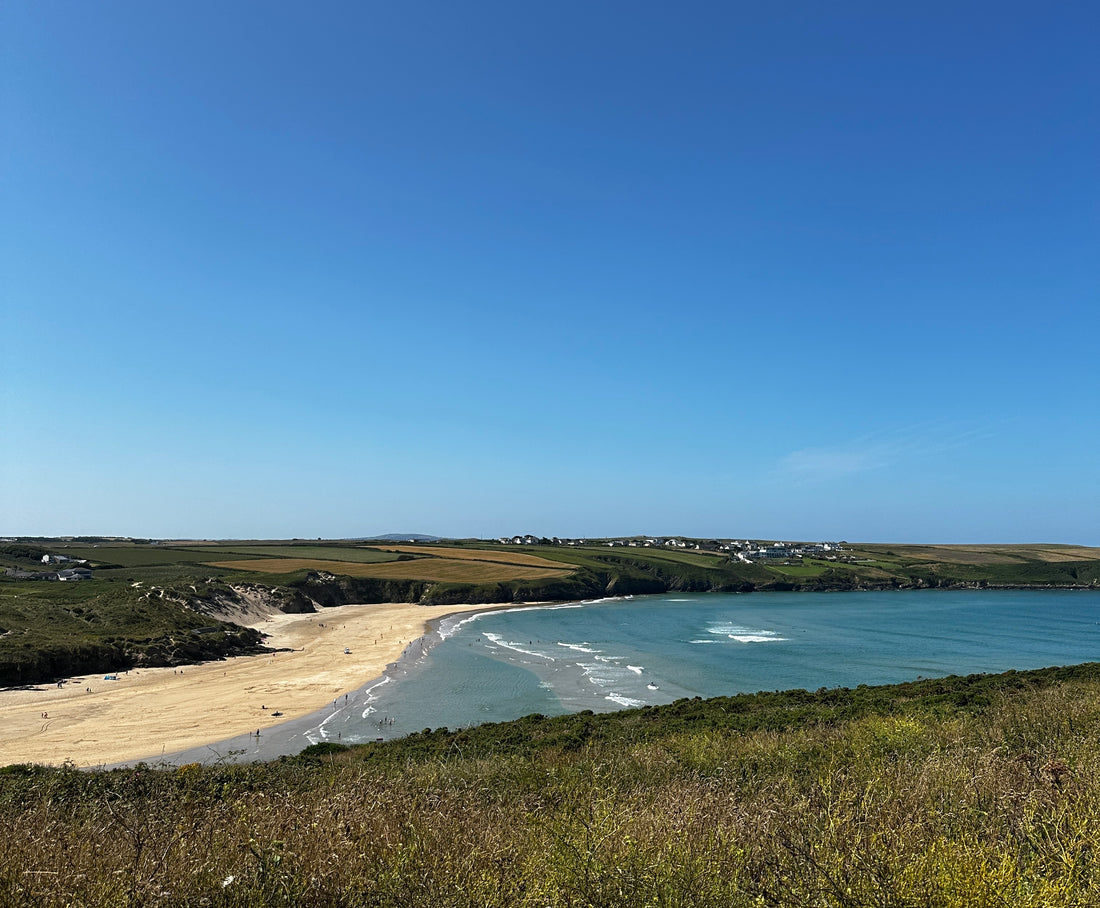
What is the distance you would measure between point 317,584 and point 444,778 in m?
102

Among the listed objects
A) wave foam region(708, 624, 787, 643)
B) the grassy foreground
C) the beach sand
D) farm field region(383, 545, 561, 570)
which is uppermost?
the grassy foreground

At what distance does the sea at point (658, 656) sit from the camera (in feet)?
131

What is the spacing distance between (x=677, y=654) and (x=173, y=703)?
1664 inches

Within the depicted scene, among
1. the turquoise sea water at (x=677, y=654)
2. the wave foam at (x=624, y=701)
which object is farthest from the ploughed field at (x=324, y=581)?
the wave foam at (x=624, y=701)

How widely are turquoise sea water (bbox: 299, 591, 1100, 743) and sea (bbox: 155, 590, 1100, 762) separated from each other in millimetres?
154

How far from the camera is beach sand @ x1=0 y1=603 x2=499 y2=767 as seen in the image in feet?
105

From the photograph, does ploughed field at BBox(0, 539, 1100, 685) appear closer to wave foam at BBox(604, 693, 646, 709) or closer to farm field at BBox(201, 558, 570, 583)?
farm field at BBox(201, 558, 570, 583)

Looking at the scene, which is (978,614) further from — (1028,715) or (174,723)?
(174,723)

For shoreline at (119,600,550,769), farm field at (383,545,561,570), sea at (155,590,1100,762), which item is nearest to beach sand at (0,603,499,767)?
shoreline at (119,600,550,769)

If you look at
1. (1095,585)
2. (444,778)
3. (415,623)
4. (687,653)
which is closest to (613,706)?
(687,653)

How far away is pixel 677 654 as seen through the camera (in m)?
61.3

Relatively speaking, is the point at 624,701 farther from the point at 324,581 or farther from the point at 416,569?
the point at 416,569

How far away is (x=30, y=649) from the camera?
155 feet

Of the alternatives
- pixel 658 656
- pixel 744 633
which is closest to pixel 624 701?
pixel 658 656
